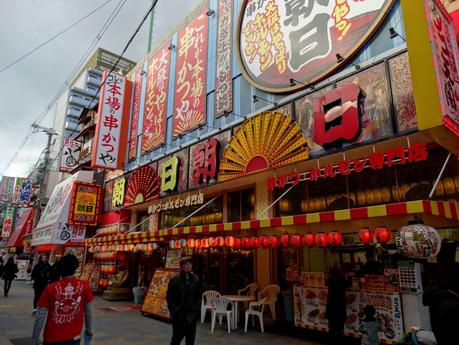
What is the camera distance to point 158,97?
699 inches

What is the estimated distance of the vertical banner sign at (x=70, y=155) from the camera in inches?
1190

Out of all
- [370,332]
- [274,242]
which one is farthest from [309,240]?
[370,332]

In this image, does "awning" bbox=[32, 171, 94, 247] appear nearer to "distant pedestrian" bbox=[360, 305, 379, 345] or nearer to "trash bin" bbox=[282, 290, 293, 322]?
"trash bin" bbox=[282, 290, 293, 322]

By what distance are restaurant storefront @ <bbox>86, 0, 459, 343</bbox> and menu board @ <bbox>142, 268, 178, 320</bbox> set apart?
0.06m

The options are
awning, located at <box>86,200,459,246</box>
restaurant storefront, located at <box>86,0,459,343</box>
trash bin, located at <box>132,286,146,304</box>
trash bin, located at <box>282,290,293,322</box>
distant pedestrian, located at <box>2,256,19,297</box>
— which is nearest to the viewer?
awning, located at <box>86,200,459,246</box>

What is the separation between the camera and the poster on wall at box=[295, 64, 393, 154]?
7.90 metres

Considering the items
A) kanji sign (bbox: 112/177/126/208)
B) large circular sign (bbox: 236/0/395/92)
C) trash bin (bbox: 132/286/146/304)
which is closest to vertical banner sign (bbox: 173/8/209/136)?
large circular sign (bbox: 236/0/395/92)

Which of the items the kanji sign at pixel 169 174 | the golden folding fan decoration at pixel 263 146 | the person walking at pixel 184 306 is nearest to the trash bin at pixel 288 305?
the golden folding fan decoration at pixel 263 146

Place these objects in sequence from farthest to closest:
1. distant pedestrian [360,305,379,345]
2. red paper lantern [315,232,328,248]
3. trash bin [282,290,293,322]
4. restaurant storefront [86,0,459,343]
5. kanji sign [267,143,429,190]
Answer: trash bin [282,290,293,322] → red paper lantern [315,232,328,248] → restaurant storefront [86,0,459,343] → kanji sign [267,143,429,190] → distant pedestrian [360,305,379,345]

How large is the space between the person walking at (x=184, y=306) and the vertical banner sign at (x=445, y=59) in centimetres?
494

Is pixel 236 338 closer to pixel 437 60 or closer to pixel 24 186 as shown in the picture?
pixel 437 60

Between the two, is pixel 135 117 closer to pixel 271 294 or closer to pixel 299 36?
pixel 299 36

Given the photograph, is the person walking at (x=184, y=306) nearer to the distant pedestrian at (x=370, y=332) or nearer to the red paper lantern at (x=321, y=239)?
the red paper lantern at (x=321, y=239)

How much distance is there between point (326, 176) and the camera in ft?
28.1
